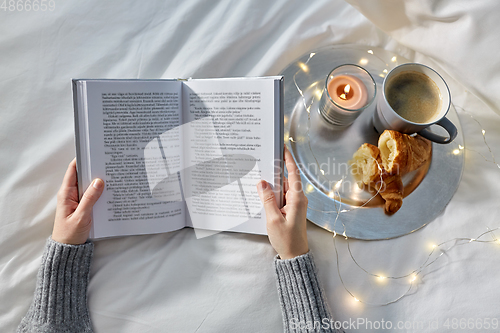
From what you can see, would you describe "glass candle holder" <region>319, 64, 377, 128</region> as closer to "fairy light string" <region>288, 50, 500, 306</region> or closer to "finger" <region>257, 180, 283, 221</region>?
"fairy light string" <region>288, 50, 500, 306</region>

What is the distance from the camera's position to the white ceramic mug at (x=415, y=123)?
628 mm

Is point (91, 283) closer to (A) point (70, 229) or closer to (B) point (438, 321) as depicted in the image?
(A) point (70, 229)

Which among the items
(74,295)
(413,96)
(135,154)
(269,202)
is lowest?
(74,295)

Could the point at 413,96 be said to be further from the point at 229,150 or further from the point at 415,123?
the point at 229,150

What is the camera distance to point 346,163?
75 cm

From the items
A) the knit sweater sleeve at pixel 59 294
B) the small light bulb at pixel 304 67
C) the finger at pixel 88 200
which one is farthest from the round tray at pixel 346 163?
the knit sweater sleeve at pixel 59 294

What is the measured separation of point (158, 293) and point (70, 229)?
0.25 metres

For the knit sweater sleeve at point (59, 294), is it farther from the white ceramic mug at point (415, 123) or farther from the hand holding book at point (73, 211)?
the white ceramic mug at point (415, 123)

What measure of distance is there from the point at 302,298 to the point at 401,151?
0.39m

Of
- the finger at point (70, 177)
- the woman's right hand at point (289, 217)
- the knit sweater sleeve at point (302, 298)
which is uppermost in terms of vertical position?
the finger at point (70, 177)

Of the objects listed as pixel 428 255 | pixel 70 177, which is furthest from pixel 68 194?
pixel 428 255

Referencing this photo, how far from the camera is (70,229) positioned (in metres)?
0.68

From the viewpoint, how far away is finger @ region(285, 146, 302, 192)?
0.69 meters

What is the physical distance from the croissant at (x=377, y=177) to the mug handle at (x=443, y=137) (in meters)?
0.11
